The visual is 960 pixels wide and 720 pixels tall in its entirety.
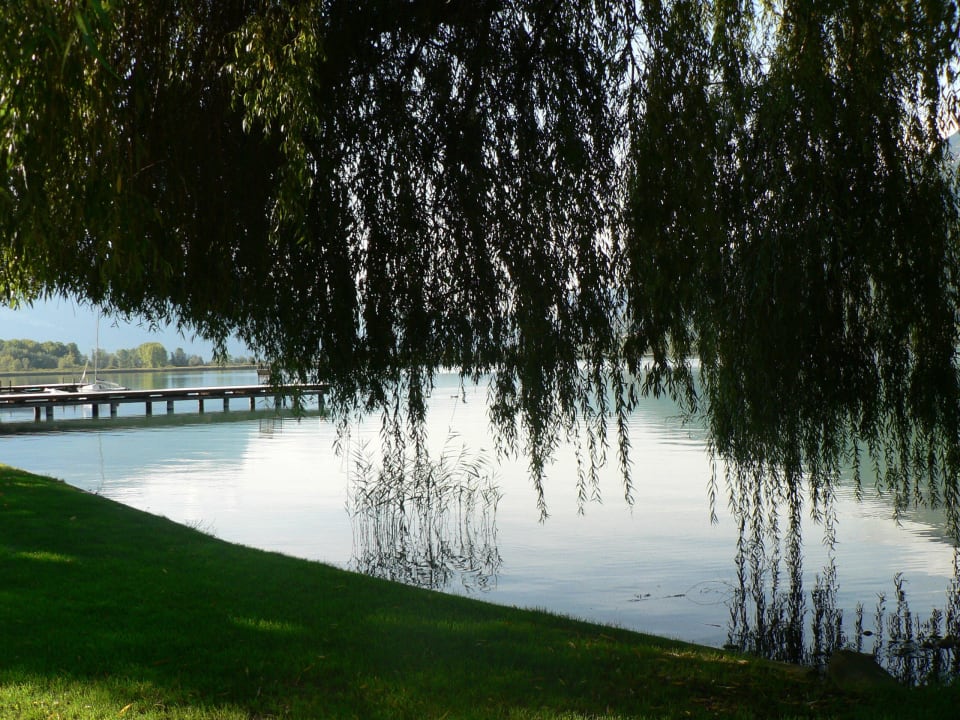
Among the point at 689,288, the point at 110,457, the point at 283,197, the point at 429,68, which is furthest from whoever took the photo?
the point at 110,457

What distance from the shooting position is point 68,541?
236 inches

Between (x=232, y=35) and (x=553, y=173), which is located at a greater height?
(x=232, y=35)

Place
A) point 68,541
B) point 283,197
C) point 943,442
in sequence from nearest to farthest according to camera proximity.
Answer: point 283,197 < point 943,442 < point 68,541

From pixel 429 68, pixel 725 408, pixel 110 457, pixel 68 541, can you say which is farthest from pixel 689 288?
pixel 110 457

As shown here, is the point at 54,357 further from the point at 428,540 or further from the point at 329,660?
the point at 329,660

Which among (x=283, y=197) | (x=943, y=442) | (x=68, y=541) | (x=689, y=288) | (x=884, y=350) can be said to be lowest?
(x=68, y=541)

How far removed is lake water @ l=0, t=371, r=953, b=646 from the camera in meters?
7.02

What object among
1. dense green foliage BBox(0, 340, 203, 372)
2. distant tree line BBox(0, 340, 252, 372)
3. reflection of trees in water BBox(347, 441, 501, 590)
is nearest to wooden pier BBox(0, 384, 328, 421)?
reflection of trees in water BBox(347, 441, 501, 590)

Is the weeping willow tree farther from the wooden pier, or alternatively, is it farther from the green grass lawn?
the wooden pier

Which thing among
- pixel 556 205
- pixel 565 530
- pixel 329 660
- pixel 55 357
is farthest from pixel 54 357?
pixel 329 660

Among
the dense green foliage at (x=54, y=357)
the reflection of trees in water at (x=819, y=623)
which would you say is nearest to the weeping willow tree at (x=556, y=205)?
the reflection of trees in water at (x=819, y=623)

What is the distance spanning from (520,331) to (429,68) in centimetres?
152

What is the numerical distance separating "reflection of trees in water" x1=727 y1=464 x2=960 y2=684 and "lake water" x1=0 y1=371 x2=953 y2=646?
0.61ft

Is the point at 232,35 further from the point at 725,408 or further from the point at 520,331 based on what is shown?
the point at 725,408
